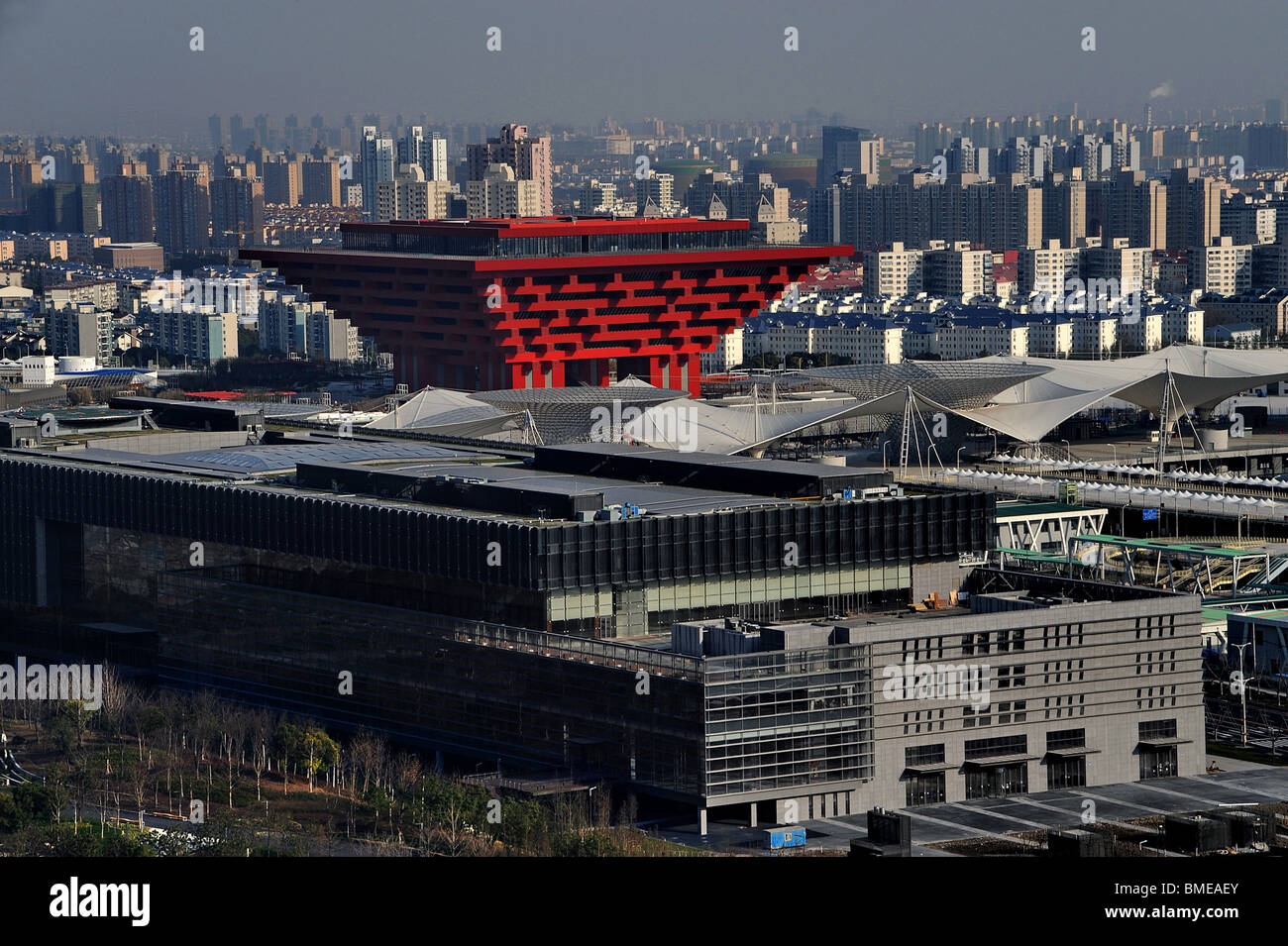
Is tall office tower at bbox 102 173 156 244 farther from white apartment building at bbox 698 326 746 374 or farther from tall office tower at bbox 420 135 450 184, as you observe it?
white apartment building at bbox 698 326 746 374

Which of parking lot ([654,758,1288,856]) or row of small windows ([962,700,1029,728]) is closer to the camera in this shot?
parking lot ([654,758,1288,856])

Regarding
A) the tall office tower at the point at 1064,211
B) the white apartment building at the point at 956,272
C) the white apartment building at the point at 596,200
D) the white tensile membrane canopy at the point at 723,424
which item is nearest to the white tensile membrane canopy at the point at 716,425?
the white tensile membrane canopy at the point at 723,424

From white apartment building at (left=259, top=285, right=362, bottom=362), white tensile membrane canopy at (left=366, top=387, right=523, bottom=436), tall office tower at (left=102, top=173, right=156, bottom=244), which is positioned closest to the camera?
white tensile membrane canopy at (left=366, top=387, right=523, bottom=436)


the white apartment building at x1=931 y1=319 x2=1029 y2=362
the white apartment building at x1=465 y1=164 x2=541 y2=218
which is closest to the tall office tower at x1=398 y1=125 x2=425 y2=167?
the white apartment building at x1=465 y1=164 x2=541 y2=218

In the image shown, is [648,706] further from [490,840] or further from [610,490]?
[610,490]

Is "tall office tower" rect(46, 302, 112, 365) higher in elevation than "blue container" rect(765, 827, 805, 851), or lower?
higher

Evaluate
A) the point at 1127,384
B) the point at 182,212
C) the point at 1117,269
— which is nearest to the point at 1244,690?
the point at 1127,384

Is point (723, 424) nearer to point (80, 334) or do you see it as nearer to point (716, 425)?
point (716, 425)
